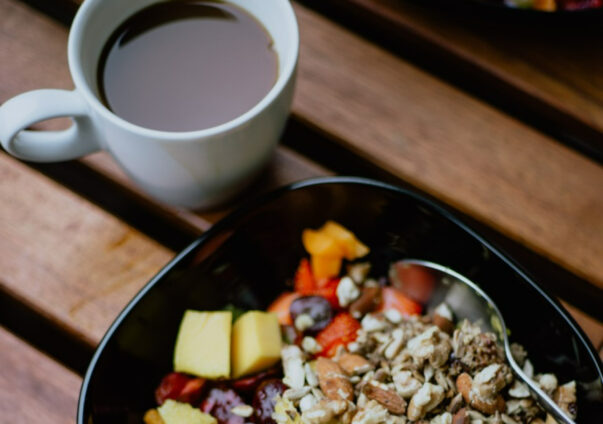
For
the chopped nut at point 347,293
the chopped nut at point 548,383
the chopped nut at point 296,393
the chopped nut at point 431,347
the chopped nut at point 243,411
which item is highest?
the chopped nut at point 431,347

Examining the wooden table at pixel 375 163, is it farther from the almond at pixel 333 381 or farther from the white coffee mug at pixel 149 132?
the almond at pixel 333 381

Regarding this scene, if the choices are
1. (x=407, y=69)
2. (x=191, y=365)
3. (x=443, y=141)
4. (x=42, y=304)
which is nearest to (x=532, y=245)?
(x=443, y=141)

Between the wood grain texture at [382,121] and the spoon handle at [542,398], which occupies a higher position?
the wood grain texture at [382,121]

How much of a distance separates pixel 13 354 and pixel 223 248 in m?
0.25

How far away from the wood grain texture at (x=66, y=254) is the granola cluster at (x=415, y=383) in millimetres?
203

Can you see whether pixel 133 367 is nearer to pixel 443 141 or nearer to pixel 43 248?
pixel 43 248

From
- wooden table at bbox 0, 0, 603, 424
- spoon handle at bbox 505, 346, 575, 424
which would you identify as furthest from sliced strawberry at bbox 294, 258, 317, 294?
spoon handle at bbox 505, 346, 575, 424

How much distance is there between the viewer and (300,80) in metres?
0.85

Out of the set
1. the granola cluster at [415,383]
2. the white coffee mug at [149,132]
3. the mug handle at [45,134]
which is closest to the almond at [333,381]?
the granola cluster at [415,383]

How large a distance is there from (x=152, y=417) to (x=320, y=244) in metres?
0.24

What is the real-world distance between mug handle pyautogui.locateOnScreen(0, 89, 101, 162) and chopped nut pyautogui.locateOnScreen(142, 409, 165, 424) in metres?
0.27

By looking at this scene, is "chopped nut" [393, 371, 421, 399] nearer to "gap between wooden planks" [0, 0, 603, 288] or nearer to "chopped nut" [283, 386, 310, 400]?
"chopped nut" [283, 386, 310, 400]

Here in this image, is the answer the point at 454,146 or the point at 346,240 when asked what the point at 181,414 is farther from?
the point at 454,146

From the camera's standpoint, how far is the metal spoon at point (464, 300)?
70cm
